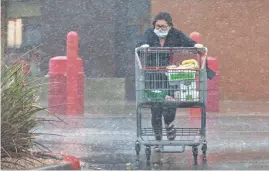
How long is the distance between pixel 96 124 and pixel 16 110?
5366mm

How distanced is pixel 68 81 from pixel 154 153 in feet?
17.2

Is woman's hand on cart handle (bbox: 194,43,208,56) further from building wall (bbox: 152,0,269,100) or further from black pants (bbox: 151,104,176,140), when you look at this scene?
building wall (bbox: 152,0,269,100)

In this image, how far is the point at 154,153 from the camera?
8477 millimetres

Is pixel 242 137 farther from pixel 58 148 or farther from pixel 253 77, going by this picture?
pixel 253 77

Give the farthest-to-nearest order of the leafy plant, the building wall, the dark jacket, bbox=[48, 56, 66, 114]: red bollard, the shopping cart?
the building wall → bbox=[48, 56, 66, 114]: red bollard → the dark jacket → the shopping cart → the leafy plant

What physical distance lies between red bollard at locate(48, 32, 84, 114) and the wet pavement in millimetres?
435

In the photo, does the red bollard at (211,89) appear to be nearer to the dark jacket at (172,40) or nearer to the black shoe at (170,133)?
the dark jacket at (172,40)

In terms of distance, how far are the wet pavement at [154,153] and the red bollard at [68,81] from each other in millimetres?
435

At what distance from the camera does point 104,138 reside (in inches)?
395

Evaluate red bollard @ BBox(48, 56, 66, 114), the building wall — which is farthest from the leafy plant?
the building wall

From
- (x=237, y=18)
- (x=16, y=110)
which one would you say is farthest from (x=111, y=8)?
(x=16, y=110)

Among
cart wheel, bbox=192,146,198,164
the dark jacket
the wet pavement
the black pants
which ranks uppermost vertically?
the dark jacket

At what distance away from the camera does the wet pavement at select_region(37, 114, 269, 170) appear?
25.5ft

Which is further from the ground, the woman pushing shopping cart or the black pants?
the woman pushing shopping cart
